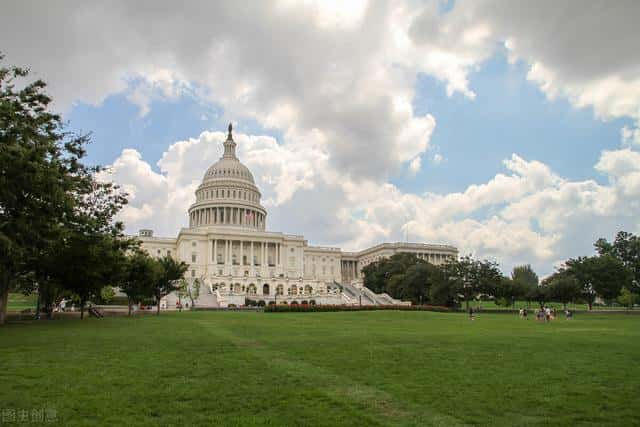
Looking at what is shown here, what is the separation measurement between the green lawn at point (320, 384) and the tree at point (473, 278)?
59157 mm

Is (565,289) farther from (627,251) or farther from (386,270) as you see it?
(386,270)

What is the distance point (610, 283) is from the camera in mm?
79688

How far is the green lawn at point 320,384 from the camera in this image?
10102 millimetres

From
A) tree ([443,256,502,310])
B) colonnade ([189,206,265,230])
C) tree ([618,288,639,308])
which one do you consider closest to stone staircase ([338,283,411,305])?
tree ([443,256,502,310])

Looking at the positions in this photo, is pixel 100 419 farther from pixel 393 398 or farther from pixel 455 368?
pixel 455 368

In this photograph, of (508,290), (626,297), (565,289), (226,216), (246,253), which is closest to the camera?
(626,297)

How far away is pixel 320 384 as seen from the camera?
13.0 m

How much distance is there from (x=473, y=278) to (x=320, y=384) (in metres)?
71.2

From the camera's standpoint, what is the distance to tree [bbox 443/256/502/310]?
259ft

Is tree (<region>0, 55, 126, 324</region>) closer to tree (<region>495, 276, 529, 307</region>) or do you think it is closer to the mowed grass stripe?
the mowed grass stripe

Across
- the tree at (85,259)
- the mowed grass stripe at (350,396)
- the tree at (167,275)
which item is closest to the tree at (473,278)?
the tree at (167,275)

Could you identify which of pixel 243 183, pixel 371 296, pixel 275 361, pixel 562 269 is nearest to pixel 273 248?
pixel 243 183

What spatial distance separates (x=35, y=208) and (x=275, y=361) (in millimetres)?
16373

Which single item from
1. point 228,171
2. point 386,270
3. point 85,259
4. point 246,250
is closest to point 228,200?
point 228,171
